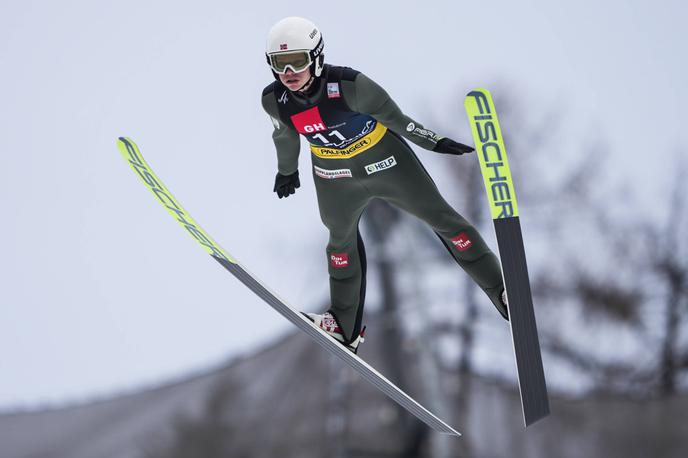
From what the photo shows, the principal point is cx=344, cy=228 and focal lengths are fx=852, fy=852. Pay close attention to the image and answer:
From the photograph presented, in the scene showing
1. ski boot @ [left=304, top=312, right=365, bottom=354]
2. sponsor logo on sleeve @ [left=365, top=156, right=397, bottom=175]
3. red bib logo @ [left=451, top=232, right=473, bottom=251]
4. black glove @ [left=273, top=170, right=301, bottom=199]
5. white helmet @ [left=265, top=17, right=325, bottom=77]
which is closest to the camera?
white helmet @ [left=265, top=17, right=325, bottom=77]

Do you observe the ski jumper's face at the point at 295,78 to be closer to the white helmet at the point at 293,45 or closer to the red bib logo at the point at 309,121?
the white helmet at the point at 293,45

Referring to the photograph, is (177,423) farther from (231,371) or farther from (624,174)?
(624,174)

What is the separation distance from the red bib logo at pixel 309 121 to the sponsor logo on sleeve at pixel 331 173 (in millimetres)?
236

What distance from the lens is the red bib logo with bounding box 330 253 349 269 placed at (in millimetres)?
4043

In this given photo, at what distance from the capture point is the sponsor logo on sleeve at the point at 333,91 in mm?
3518

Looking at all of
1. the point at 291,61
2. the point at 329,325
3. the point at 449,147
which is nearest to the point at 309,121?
the point at 291,61

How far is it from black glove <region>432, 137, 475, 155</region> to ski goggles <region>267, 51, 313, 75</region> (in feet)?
2.06

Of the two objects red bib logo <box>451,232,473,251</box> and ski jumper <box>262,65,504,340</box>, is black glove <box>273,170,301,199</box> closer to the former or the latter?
ski jumper <box>262,65,504,340</box>

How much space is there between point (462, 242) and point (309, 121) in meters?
0.91

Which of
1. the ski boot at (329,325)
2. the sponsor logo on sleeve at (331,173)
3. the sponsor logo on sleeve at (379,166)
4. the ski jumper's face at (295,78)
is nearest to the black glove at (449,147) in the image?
the sponsor logo on sleeve at (379,166)

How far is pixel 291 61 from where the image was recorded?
3420 mm

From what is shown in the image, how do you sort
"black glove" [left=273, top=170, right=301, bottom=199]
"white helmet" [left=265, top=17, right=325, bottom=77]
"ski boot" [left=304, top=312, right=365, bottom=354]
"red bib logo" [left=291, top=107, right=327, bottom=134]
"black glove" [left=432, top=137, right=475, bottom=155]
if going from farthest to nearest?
1. "ski boot" [left=304, top=312, right=365, bottom=354]
2. "black glove" [left=273, top=170, right=301, bottom=199]
3. "red bib logo" [left=291, top=107, right=327, bottom=134]
4. "black glove" [left=432, top=137, right=475, bottom=155]
5. "white helmet" [left=265, top=17, right=325, bottom=77]

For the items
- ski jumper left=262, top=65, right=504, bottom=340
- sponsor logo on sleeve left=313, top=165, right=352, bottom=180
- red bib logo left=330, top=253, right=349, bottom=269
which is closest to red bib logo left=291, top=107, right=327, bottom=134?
ski jumper left=262, top=65, right=504, bottom=340

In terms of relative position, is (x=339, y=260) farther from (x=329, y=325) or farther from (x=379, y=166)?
(x=379, y=166)
